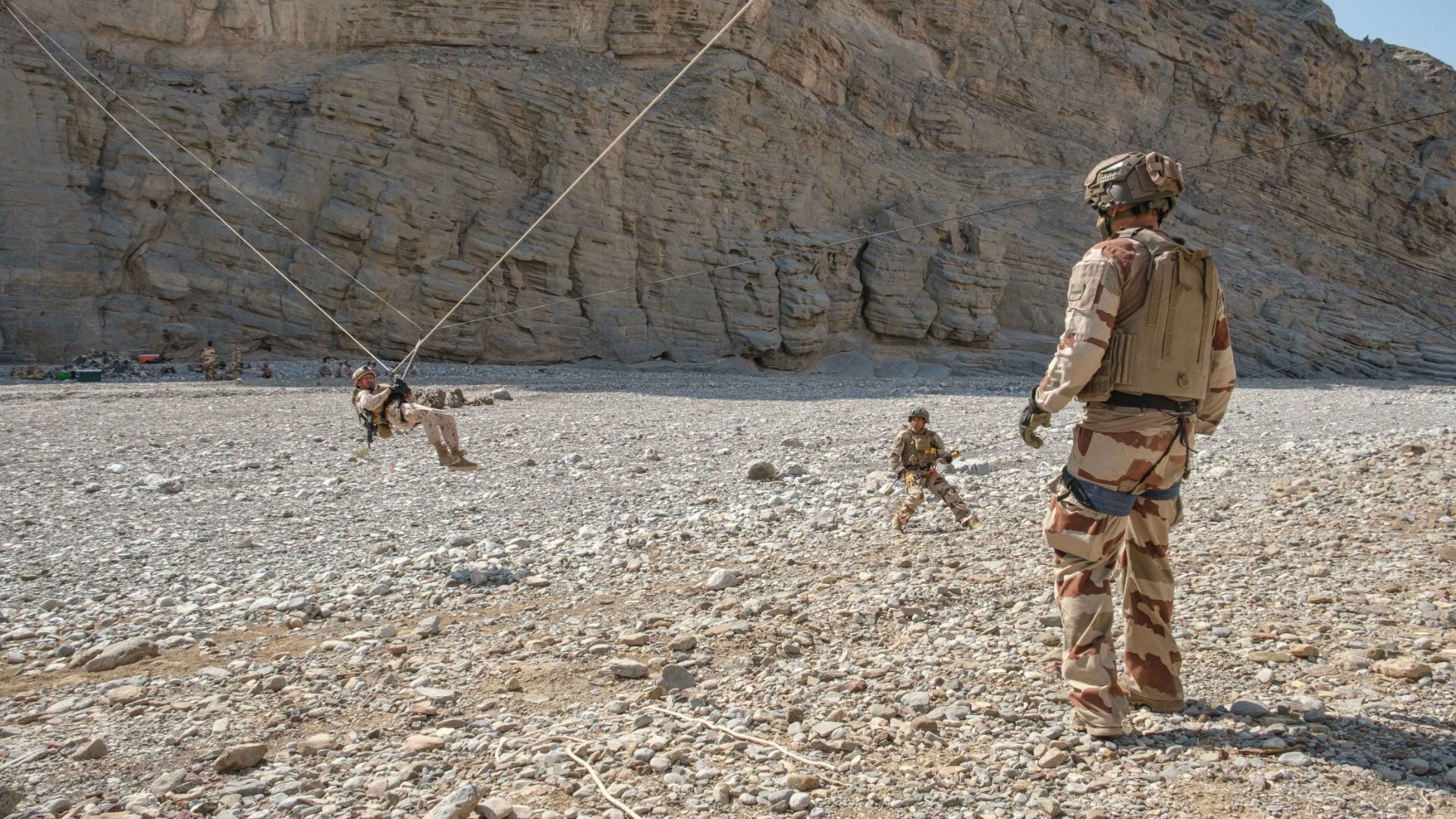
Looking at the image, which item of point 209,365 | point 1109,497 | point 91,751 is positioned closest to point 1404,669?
point 1109,497

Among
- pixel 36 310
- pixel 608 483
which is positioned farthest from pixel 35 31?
pixel 608 483

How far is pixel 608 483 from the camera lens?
10.7 m

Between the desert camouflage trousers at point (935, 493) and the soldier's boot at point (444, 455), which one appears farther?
the desert camouflage trousers at point (935, 493)

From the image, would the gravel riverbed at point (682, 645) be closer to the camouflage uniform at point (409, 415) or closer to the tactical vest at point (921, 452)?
the tactical vest at point (921, 452)

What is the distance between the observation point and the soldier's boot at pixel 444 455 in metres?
7.62

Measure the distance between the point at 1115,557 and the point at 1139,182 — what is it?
4.78 feet

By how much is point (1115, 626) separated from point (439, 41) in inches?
1105

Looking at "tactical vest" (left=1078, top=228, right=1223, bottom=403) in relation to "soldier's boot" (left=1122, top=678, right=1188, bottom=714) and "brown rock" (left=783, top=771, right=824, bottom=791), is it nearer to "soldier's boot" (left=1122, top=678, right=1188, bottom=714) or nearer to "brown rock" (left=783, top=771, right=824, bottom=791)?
"soldier's boot" (left=1122, top=678, right=1188, bottom=714)

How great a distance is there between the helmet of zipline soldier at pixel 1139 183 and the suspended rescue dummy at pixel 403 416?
5120 millimetres

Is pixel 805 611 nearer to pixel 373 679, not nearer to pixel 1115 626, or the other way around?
pixel 1115 626

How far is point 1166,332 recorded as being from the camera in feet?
12.4

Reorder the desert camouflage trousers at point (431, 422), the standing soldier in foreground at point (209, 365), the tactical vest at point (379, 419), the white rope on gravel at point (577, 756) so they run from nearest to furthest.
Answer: the white rope on gravel at point (577, 756) → the desert camouflage trousers at point (431, 422) → the tactical vest at point (379, 419) → the standing soldier in foreground at point (209, 365)

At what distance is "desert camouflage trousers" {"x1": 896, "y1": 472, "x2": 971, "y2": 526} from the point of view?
311 inches

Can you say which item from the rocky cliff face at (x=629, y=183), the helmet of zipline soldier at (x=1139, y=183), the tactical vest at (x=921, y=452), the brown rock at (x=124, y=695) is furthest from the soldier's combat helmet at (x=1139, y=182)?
the rocky cliff face at (x=629, y=183)
